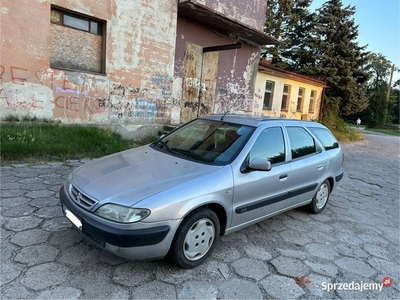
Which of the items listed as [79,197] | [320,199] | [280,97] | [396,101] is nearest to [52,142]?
[79,197]

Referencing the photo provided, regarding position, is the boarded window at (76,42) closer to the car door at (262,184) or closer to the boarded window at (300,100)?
the car door at (262,184)

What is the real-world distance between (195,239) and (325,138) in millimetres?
3122

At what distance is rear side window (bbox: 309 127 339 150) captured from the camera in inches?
175

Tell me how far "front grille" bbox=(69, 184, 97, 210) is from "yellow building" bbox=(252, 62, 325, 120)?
1203 cm

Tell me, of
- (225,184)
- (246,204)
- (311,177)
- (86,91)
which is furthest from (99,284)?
(86,91)

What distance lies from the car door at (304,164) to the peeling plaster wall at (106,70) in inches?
217

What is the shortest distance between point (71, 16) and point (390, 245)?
808 cm

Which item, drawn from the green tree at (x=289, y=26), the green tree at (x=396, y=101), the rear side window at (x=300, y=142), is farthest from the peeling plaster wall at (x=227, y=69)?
the green tree at (x=396, y=101)

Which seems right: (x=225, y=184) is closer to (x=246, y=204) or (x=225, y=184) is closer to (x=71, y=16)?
(x=246, y=204)

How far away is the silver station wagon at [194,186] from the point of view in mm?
2305

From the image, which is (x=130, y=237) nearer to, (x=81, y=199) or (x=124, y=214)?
(x=124, y=214)

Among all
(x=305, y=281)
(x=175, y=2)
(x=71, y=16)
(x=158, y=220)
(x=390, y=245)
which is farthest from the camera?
(x=175, y=2)

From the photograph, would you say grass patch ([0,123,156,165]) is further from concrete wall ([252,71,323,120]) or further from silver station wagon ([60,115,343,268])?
concrete wall ([252,71,323,120])

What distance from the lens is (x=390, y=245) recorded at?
11.9 ft
